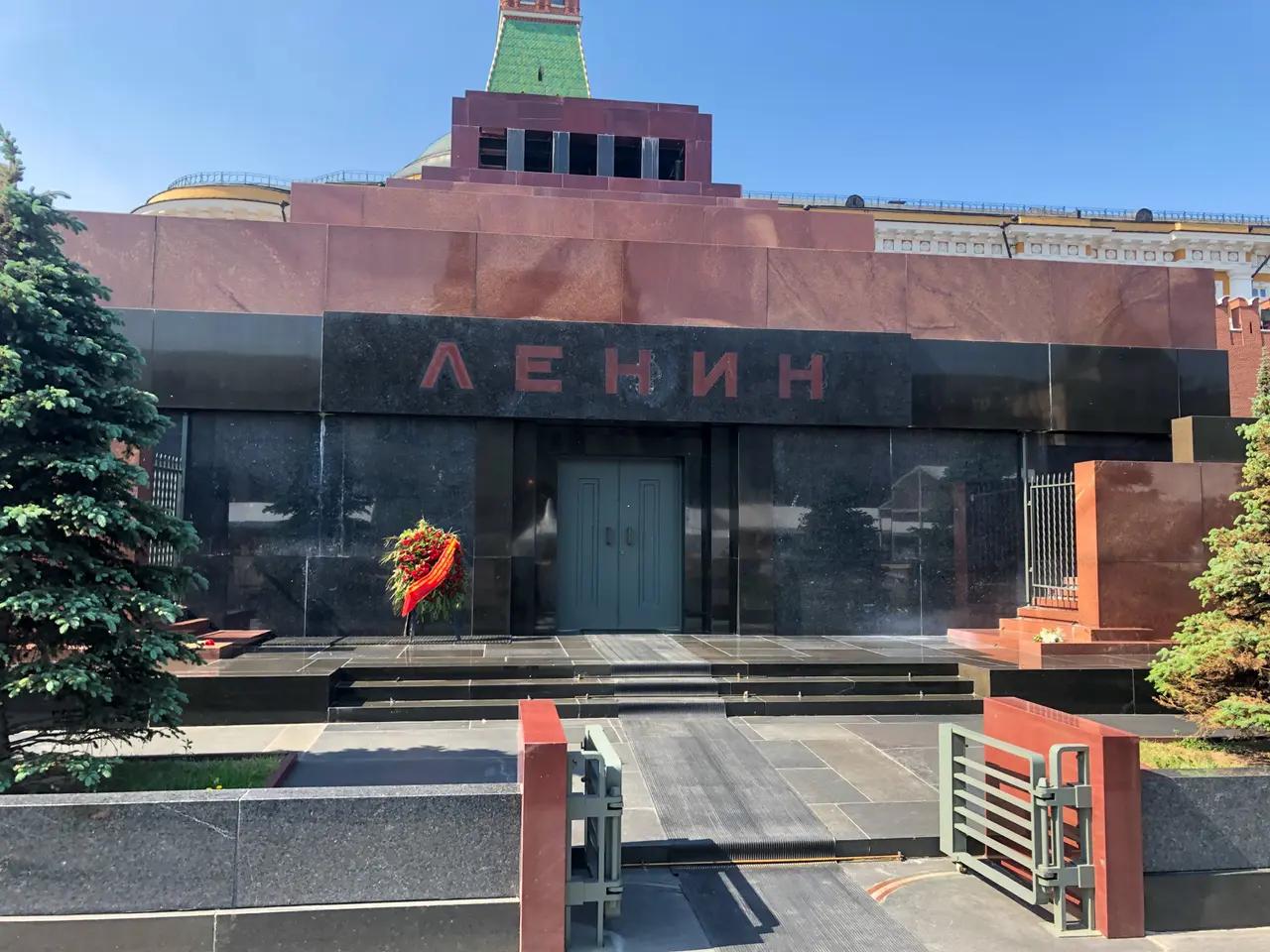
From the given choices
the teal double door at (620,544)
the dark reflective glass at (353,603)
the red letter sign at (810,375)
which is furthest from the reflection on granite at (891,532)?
the dark reflective glass at (353,603)

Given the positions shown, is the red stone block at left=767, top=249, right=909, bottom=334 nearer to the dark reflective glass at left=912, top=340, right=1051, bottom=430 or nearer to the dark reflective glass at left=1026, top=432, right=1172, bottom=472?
the dark reflective glass at left=912, top=340, right=1051, bottom=430

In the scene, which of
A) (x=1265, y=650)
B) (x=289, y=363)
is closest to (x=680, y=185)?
(x=289, y=363)

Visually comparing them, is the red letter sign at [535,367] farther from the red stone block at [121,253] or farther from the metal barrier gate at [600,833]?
the metal barrier gate at [600,833]

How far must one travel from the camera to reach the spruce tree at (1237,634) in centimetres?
572

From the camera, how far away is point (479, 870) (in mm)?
4309

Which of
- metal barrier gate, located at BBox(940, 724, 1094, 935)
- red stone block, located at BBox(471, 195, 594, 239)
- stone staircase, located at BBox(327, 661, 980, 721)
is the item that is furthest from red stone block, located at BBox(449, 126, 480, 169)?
metal barrier gate, located at BBox(940, 724, 1094, 935)

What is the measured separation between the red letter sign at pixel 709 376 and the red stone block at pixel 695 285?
2.50ft

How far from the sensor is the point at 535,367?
506 inches

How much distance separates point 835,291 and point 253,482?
954 centimetres

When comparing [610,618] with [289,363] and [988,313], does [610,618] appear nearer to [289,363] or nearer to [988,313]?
[289,363]

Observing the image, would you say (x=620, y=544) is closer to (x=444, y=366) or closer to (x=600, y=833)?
(x=444, y=366)

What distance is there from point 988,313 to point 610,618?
8.07 metres

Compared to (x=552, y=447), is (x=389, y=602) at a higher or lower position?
lower

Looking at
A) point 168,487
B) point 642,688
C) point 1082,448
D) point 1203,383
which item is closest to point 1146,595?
point 1082,448
